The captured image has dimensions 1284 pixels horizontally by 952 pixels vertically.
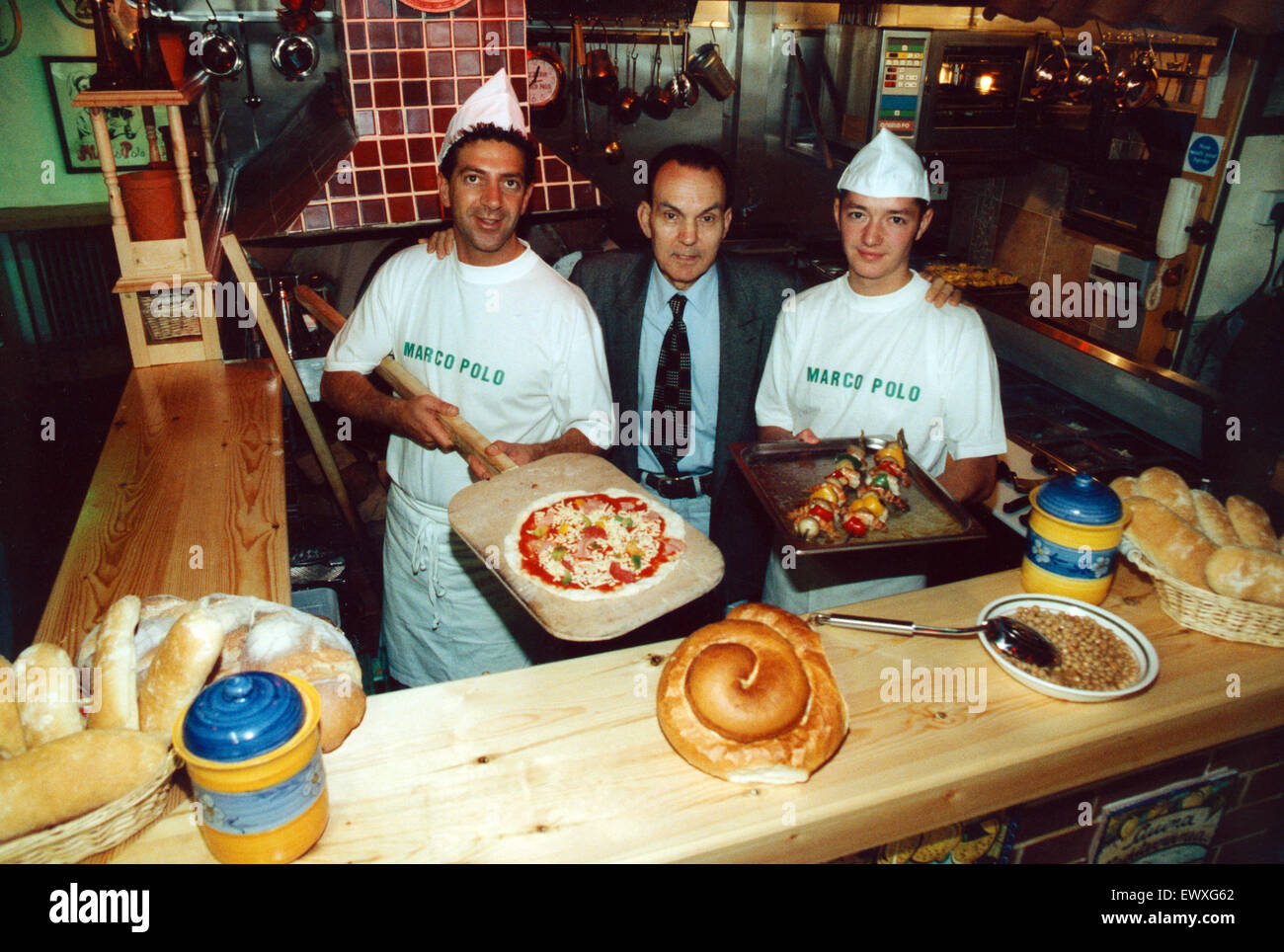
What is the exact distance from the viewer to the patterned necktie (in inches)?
112

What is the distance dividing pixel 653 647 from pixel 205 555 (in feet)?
4.86

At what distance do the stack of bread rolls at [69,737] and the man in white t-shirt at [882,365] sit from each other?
1863mm

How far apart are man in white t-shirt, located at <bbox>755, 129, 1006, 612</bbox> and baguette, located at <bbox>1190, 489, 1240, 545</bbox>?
690mm

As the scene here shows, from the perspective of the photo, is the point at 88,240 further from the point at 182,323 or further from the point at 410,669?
the point at 410,669

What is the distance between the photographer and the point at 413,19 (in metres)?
3.59

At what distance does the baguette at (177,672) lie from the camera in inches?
51.9

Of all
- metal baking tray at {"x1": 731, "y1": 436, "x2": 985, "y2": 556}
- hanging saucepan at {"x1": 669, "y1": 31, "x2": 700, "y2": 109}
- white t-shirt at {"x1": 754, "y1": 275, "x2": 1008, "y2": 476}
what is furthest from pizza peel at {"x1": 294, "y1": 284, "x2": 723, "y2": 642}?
hanging saucepan at {"x1": 669, "y1": 31, "x2": 700, "y2": 109}

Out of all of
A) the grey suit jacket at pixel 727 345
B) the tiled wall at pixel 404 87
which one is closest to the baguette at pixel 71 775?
the grey suit jacket at pixel 727 345

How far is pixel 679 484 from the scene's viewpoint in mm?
2930

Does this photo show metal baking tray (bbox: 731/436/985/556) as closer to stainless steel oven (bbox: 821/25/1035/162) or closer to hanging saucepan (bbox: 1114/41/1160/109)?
hanging saucepan (bbox: 1114/41/1160/109)

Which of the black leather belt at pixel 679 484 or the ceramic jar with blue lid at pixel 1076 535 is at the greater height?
the ceramic jar with blue lid at pixel 1076 535

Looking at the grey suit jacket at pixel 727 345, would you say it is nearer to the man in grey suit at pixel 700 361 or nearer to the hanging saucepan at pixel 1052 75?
the man in grey suit at pixel 700 361

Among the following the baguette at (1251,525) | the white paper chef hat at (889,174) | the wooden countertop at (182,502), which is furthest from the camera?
the white paper chef hat at (889,174)

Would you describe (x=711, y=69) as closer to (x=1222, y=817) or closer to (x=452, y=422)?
(x=452, y=422)
